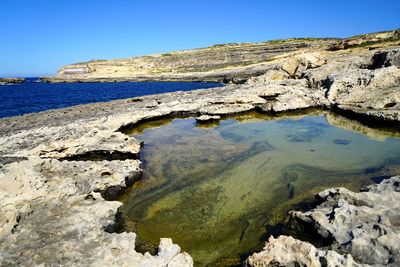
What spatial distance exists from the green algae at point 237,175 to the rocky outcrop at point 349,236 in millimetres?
1469

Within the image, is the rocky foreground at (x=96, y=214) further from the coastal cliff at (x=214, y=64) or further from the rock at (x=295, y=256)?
the coastal cliff at (x=214, y=64)

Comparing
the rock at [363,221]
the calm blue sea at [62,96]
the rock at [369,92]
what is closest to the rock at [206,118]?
the rock at [369,92]

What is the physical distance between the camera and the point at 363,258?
572cm

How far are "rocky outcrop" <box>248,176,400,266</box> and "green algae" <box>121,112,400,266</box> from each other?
4.82 ft

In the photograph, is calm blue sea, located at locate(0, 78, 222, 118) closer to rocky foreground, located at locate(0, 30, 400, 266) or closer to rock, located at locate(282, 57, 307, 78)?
rock, located at locate(282, 57, 307, 78)

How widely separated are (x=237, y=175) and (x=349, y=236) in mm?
6042

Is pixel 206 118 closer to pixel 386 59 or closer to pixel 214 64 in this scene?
pixel 386 59

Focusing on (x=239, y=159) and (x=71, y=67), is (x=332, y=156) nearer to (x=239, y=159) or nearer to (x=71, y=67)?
(x=239, y=159)

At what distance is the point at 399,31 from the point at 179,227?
64.7 m

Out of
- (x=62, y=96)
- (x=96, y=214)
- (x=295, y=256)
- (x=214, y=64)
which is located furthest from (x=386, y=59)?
(x=214, y=64)

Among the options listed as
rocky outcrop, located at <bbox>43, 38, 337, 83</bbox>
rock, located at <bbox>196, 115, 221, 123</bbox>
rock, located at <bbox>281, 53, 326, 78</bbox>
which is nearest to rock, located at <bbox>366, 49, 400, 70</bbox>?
rock, located at <bbox>281, 53, 326, 78</bbox>

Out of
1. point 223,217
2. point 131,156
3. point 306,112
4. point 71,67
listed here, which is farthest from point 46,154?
point 71,67

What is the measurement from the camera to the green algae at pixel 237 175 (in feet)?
28.0

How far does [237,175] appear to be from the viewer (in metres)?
12.1
